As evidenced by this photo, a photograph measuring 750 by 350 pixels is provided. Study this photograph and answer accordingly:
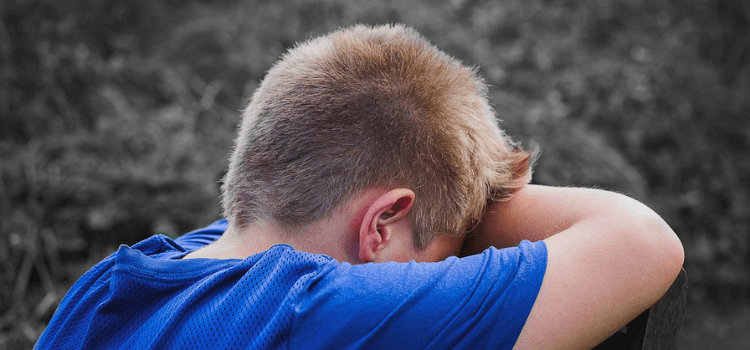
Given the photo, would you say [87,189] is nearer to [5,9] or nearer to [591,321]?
[5,9]

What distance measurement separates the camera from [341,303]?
105 centimetres

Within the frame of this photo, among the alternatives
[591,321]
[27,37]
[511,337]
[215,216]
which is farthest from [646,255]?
[27,37]

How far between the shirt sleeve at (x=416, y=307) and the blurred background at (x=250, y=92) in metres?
2.60

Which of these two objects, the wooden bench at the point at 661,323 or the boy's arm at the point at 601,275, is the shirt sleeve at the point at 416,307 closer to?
the boy's arm at the point at 601,275

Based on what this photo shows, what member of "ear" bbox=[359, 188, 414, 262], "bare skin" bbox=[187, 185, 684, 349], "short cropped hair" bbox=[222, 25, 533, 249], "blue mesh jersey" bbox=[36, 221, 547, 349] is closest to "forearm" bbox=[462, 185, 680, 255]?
"bare skin" bbox=[187, 185, 684, 349]

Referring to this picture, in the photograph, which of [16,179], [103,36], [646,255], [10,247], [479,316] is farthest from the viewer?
[103,36]

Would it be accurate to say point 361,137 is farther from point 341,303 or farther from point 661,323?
point 661,323

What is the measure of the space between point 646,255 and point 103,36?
506 centimetres

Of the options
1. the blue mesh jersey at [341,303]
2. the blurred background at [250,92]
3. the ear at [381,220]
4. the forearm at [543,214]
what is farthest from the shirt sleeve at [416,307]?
the blurred background at [250,92]

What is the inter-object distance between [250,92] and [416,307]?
160 inches

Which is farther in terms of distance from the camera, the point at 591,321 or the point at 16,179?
the point at 16,179

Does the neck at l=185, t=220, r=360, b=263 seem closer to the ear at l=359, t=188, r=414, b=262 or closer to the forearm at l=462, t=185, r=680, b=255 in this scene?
the ear at l=359, t=188, r=414, b=262

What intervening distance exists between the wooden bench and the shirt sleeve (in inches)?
11.7

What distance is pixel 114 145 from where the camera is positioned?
13.1 feet
